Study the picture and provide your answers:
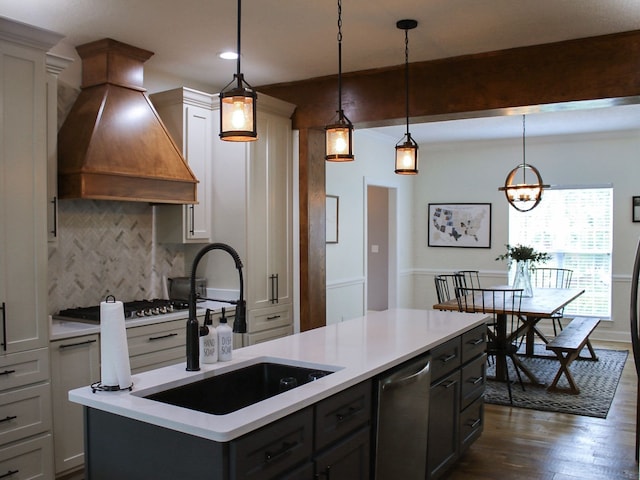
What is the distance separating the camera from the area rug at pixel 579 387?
4703mm

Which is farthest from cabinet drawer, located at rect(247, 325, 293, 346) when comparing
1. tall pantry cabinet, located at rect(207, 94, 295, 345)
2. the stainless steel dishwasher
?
the stainless steel dishwasher

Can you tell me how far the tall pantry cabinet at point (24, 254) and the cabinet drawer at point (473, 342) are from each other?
2323mm

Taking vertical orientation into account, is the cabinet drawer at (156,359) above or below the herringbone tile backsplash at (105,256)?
below

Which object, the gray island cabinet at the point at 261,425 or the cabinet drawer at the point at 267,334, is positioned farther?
the cabinet drawer at the point at 267,334

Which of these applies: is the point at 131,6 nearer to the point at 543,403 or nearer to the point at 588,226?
the point at 543,403

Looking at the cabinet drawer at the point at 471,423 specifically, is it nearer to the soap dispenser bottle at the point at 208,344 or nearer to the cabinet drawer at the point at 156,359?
the soap dispenser bottle at the point at 208,344

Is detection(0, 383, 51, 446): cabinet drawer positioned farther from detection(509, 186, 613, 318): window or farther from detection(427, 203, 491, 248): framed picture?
detection(509, 186, 613, 318): window

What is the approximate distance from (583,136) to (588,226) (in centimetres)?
120

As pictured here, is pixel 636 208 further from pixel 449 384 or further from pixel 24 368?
pixel 24 368

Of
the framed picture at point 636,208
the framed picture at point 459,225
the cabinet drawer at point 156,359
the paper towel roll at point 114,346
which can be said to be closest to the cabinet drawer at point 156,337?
the cabinet drawer at point 156,359

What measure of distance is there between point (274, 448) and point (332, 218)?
196 inches

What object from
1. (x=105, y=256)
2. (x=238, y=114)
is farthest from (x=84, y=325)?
(x=238, y=114)

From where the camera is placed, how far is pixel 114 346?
76.2 inches

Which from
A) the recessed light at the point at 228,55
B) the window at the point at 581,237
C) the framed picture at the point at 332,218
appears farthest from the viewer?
the window at the point at 581,237
